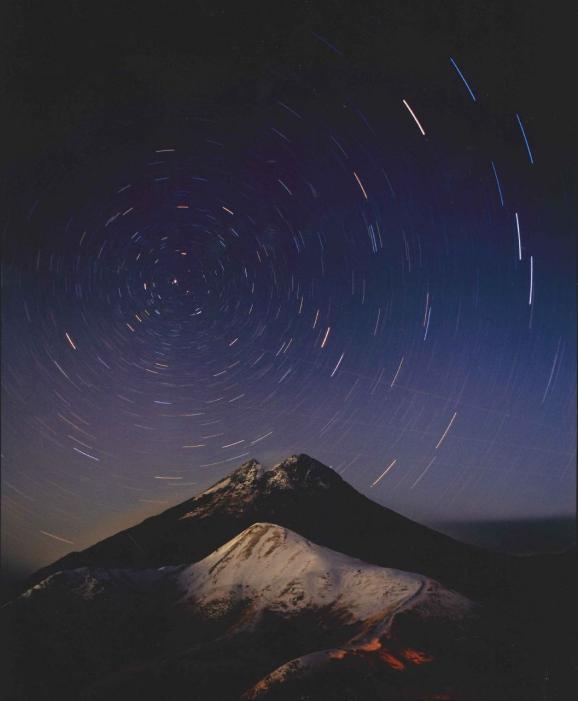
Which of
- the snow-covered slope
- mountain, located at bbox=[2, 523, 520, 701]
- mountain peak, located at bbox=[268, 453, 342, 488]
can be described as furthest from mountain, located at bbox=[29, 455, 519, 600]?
mountain, located at bbox=[2, 523, 520, 701]

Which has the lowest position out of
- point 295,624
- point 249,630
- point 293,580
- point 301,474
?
point 249,630

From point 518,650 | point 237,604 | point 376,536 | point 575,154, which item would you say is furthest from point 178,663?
point 376,536

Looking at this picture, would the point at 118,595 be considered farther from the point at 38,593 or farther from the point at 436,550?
the point at 436,550

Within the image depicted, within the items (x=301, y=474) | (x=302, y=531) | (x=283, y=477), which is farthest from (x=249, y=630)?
(x=301, y=474)

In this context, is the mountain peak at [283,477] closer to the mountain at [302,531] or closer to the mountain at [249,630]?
the mountain at [302,531]

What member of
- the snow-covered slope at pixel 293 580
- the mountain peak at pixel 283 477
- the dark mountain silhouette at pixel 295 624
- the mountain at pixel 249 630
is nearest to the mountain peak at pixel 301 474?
the mountain peak at pixel 283 477

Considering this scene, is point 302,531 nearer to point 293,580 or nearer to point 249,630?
point 293,580
